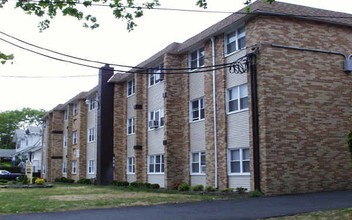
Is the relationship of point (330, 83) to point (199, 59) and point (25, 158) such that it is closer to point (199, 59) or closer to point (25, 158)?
point (199, 59)

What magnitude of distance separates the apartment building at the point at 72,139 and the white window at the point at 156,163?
338 inches

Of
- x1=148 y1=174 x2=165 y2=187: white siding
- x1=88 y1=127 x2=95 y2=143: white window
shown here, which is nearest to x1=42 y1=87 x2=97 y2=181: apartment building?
x1=88 y1=127 x2=95 y2=143: white window

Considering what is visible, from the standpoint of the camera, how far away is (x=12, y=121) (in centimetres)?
8650

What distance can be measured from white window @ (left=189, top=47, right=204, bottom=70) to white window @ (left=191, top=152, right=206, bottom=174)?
189 inches

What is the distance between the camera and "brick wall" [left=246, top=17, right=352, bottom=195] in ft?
59.7

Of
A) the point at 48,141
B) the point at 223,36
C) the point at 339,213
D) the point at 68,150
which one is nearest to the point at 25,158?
the point at 48,141

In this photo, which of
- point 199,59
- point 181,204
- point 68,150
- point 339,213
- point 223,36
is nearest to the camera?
point 339,213

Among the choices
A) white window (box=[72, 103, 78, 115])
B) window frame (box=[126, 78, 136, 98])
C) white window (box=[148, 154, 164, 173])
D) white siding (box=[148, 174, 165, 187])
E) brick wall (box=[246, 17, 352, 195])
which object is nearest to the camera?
brick wall (box=[246, 17, 352, 195])

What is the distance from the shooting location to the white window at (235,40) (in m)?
20.6

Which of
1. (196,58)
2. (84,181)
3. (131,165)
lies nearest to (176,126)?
(196,58)

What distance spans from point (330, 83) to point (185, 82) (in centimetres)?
850

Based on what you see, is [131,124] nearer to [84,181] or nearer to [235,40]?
[84,181]

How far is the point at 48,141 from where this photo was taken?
50375 millimetres

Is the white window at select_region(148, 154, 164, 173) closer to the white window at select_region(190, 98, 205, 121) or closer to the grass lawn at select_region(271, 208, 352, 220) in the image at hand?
the white window at select_region(190, 98, 205, 121)
